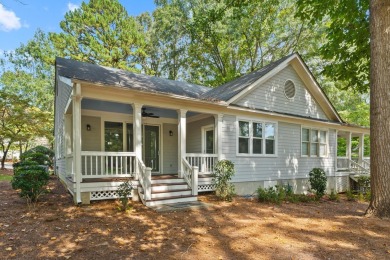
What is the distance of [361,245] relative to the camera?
445cm

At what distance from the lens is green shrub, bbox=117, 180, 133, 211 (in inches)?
254

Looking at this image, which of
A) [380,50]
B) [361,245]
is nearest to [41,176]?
[361,245]

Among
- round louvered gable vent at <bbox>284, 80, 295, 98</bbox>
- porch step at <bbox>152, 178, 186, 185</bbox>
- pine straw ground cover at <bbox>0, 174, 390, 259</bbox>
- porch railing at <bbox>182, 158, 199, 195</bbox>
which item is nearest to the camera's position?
pine straw ground cover at <bbox>0, 174, 390, 259</bbox>

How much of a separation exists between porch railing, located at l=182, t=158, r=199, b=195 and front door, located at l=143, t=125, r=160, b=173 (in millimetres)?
2944

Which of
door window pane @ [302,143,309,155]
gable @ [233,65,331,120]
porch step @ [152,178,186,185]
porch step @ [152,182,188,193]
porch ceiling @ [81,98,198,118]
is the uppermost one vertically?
gable @ [233,65,331,120]

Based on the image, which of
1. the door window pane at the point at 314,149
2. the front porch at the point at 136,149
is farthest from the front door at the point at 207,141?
the door window pane at the point at 314,149

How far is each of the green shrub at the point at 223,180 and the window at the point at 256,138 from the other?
163 cm

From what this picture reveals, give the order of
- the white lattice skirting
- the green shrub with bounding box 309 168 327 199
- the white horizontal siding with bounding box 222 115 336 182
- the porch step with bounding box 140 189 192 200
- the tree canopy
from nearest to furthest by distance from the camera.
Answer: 1. the porch step with bounding box 140 189 192 200
2. the white lattice skirting
3. the white horizontal siding with bounding box 222 115 336 182
4. the green shrub with bounding box 309 168 327 199
5. the tree canopy

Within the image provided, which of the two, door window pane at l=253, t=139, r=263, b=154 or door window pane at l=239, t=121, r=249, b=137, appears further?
door window pane at l=253, t=139, r=263, b=154

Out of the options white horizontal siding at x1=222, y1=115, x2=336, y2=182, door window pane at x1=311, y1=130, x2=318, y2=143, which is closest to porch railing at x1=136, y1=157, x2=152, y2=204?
white horizontal siding at x1=222, y1=115, x2=336, y2=182

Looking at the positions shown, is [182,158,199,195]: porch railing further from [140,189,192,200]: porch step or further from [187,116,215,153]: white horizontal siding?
[187,116,215,153]: white horizontal siding

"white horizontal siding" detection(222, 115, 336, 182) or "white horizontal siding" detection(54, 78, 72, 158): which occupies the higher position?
"white horizontal siding" detection(54, 78, 72, 158)

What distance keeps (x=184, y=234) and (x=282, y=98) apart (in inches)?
341

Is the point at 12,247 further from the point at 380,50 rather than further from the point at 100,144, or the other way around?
the point at 380,50
